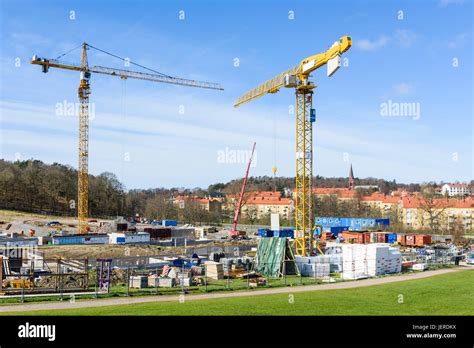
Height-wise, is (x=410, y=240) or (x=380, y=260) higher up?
(x=380, y=260)

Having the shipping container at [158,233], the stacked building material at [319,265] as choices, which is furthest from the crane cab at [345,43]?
the shipping container at [158,233]

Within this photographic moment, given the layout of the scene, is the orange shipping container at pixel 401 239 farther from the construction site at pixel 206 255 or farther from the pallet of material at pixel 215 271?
the pallet of material at pixel 215 271

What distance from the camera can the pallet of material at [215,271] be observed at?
28.1 m

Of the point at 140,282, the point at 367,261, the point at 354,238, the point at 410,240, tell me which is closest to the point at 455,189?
the point at 410,240

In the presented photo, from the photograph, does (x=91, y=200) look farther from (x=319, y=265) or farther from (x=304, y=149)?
(x=319, y=265)

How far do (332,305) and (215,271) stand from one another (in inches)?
468

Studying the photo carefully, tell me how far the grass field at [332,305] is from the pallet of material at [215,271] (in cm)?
809

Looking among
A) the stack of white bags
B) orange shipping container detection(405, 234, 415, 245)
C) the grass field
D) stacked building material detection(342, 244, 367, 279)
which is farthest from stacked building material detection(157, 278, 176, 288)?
orange shipping container detection(405, 234, 415, 245)

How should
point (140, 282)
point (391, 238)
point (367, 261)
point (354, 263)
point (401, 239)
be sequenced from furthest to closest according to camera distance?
1. point (401, 239)
2. point (391, 238)
3. point (367, 261)
4. point (354, 263)
5. point (140, 282)

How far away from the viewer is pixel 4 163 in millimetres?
109500

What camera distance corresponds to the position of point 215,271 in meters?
28.1

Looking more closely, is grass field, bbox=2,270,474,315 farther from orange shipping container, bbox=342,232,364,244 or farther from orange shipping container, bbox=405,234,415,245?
orange shipping container, bbox=342,232,364,244

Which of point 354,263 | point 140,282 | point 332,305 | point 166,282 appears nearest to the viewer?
point 332,305
